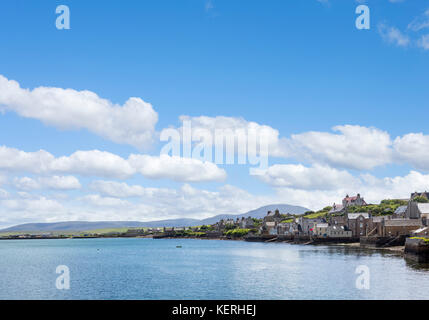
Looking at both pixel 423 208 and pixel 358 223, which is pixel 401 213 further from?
pixel 423 208

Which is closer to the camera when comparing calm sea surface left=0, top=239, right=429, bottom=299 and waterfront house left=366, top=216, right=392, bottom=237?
calm sea surface left=0, top=239, right=429, bottom=299

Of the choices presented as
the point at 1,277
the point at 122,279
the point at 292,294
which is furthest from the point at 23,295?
the point at 292,294

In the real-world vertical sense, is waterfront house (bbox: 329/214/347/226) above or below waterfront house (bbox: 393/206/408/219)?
below

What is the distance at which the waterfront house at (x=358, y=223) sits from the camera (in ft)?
536

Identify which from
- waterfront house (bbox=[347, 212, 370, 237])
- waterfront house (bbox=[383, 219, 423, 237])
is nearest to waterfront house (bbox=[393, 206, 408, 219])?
waterfront house (bbox=[347, 212, 370, 237])

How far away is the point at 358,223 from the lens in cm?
16662

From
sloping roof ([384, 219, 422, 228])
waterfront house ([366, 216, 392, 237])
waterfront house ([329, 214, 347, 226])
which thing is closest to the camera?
sloping roof ([384, 219, 422, 228])

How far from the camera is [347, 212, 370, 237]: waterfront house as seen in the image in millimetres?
163375

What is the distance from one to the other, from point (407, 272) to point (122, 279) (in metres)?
45.8

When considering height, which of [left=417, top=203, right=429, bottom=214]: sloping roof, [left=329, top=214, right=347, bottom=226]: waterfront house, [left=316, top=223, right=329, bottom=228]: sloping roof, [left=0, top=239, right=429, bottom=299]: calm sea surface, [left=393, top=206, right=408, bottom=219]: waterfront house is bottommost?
[left=0, top=239, right=429, bottom=299]: calm sea surface

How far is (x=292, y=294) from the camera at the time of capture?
50.9 m

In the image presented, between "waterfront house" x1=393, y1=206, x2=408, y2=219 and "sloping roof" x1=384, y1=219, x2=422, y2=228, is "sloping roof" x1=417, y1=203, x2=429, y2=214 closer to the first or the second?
"sloping roof" x1=384, y1=219, x2=422, y2=228
